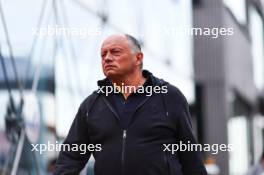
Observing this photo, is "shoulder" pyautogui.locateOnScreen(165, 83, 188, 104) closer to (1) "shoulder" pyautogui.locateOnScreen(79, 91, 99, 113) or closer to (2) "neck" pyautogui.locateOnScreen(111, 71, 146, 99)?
(2) "neck" pyautogui.locateOnScreen(111, 71, 146, 99)

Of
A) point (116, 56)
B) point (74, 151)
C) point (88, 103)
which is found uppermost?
point (116, 56)

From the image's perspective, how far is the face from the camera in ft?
8.86

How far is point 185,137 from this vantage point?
2754 mm

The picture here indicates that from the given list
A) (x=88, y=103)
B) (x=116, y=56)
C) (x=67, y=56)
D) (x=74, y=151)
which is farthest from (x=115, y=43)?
(x=67, y=56)

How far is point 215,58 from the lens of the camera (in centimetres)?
1048

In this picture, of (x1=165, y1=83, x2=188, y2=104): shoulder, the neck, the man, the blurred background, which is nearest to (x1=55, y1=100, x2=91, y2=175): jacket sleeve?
the man

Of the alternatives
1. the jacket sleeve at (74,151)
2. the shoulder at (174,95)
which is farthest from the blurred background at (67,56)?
the shoulder at (174,95)

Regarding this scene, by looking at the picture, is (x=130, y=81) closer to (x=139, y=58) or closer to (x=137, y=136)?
(x=139, y=58)

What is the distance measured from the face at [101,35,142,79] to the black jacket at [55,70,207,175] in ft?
0.28

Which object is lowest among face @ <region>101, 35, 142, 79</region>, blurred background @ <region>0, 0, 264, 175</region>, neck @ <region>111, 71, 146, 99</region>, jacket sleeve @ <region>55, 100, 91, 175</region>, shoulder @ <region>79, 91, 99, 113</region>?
jacket sleeve @ <region>55, 100, 91, 175</region>

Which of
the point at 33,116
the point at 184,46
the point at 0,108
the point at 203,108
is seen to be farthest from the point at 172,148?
the point at 203,108

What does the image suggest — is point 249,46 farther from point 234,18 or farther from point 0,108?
point 0,108

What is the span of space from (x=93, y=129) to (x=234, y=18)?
552 cm

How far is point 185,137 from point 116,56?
329mm
